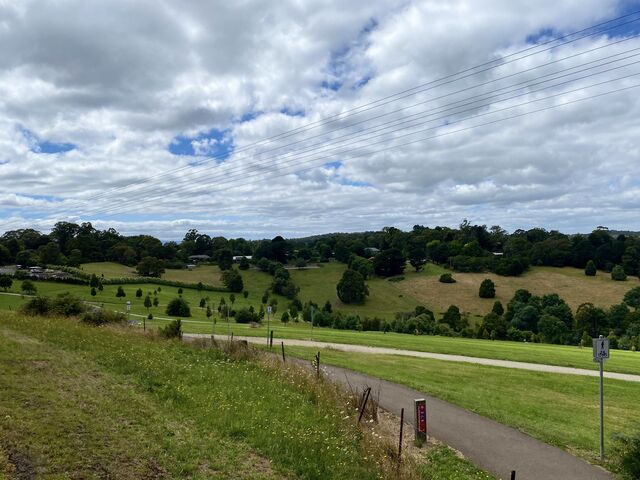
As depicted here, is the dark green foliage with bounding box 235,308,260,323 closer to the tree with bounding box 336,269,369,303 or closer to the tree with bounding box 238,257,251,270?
the tree with bounding box 336,269,369,303

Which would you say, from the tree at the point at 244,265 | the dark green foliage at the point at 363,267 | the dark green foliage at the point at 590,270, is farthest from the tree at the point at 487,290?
the tree at the point at 244,265

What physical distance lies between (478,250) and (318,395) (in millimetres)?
119026

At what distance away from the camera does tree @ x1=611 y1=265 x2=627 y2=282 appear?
95.4 meters

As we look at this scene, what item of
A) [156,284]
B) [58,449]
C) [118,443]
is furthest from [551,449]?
[156,284]

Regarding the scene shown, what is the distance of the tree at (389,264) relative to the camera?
10881 cm

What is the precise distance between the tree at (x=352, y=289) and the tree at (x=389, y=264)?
731 inches

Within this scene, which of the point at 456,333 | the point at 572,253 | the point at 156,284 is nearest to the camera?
the point at 456,333

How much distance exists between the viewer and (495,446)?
10.9m

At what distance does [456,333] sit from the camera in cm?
5844

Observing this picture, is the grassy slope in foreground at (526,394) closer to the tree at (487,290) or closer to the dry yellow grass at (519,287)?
the dry yellow grass at (519,287)

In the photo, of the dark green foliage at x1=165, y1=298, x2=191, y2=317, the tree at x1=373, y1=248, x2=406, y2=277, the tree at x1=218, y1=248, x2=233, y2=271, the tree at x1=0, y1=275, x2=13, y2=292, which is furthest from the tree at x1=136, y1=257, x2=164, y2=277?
the tree at x1=373, y1=248, x2=406, y2=277

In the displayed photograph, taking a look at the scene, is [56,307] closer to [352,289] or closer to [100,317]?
[100,317]

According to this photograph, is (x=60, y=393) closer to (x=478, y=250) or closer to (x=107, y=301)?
(x=107, y=301)

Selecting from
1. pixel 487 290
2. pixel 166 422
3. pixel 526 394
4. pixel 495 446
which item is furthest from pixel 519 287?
pixel 166 422
